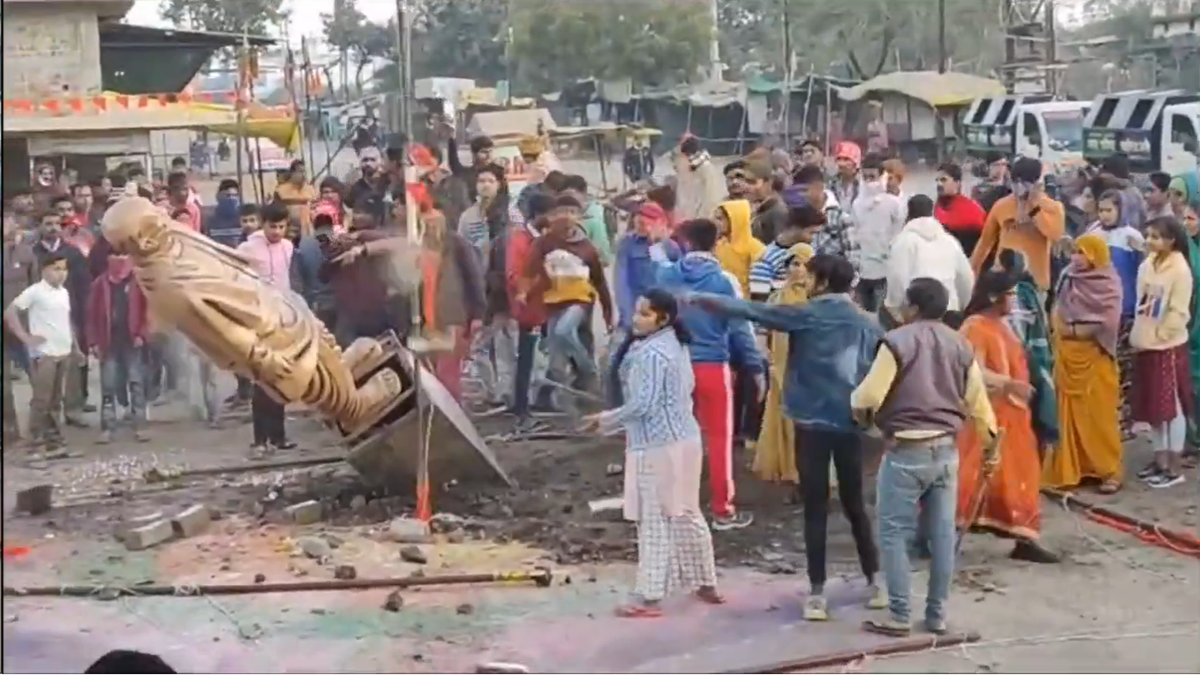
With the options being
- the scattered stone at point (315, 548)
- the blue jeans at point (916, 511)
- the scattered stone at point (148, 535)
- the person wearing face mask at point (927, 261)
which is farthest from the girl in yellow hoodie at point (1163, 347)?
the scattered stone at point (148, 535)

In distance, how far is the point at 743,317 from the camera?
4.45m

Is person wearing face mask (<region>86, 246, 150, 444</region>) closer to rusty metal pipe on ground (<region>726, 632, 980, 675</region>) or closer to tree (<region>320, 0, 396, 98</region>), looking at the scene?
tree (<region>320, 0, 396, 98</region>)

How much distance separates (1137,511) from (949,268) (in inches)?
43.4

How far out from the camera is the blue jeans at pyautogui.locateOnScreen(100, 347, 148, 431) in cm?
693

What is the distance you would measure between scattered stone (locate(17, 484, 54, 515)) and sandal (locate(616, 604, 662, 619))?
8.01 feet

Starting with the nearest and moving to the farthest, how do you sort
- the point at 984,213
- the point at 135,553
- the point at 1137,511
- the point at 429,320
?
the point at 135,553
the point at 1137,511
the point at 429,320
the point at 984,213

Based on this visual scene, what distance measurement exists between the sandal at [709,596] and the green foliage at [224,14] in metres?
3.96

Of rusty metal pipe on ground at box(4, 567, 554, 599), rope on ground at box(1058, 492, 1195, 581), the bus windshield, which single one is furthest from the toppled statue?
the bus windshield

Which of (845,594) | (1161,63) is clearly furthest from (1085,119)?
(845,594)

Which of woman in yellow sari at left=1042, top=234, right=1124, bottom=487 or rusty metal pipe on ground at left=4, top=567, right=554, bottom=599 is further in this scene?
woman in yellow sari at left=1042, top=234, right=1124, bottom=487

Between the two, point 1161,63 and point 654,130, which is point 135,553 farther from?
point 1161,63

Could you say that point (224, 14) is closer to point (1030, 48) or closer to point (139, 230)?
point (139, 230)

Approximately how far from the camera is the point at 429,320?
20.2 feet

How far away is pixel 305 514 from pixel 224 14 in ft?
11.0
